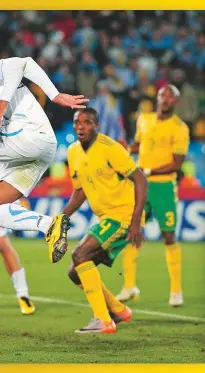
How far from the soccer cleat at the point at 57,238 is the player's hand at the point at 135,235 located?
2.32ft

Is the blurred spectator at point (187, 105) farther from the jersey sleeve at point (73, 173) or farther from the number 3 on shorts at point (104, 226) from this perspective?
the number 3 on shorts at point (104, 226)

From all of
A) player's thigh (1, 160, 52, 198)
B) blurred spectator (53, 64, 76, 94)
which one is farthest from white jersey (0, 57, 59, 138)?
blurred spectator (53, 64, 76, 94)

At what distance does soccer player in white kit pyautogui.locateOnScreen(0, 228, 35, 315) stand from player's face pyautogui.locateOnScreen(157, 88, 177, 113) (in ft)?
6.63

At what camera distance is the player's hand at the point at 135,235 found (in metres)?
6.30

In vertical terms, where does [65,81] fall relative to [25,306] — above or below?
above

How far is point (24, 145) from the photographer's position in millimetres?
5859

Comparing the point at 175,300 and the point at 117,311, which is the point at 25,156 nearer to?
the point at 117,311

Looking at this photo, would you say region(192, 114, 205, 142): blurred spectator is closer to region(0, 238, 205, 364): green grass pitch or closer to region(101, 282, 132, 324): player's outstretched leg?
region(0, 238, 205, 364): green grass pitch

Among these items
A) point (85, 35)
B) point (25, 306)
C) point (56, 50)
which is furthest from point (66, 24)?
point (25, 306)

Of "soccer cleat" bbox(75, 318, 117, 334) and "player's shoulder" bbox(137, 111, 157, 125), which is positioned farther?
"player's shoulder" bbox(137, 111, 157, 125)

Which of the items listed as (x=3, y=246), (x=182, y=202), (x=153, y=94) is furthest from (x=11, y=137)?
(x=153, y=94)

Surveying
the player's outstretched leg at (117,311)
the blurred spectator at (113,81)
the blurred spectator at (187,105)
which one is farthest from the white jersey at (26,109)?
the blurred spectator at (113,81)

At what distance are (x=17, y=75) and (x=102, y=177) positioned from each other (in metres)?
1.60

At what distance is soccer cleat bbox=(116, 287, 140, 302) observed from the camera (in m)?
8.52
